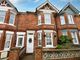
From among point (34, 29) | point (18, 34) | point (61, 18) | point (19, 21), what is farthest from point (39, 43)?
point (61, 18)

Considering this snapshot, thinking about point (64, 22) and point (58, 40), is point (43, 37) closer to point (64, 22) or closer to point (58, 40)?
point (58, 40)

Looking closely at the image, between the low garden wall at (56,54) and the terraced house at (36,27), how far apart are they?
597 cm

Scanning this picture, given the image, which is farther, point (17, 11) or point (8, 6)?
point (17, 11)

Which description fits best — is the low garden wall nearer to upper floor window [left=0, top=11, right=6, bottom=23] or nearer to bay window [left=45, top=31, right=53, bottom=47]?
bay window [left=45, top=31, right=53, bottom=47]

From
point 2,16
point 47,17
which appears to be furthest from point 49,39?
point 2,16

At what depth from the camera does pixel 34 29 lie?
51.8ft

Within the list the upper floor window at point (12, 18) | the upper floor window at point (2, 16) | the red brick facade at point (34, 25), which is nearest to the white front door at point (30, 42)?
the red brick facade at point (34, 25)

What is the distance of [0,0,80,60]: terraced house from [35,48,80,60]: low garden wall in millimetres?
5972

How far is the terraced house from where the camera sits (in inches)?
557

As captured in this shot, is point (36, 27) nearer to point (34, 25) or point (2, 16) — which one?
point (34, 25)

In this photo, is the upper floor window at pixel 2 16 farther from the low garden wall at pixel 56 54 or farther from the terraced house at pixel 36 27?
the low garden wall at pixel 56 54

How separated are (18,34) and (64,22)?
8713 mm

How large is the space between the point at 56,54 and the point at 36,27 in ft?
29.1

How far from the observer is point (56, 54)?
7.67 metres
